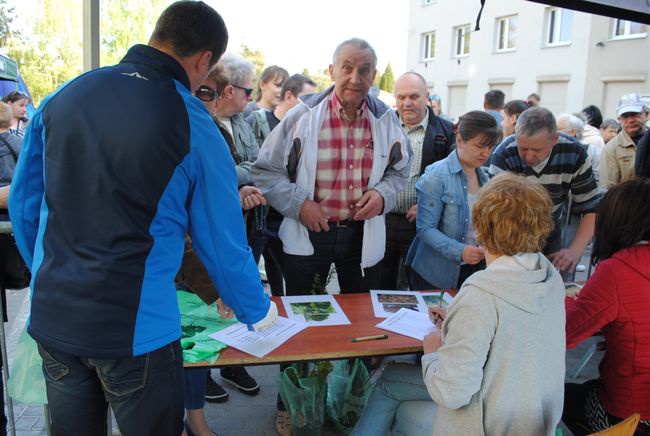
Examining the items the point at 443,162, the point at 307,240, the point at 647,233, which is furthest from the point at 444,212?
the point at 647,233

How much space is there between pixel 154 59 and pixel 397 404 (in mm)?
1584

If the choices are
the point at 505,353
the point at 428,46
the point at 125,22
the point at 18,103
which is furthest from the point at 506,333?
the point at 428,46

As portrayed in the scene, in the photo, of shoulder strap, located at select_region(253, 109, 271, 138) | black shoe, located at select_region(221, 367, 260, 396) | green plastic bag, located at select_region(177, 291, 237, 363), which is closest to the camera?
green plastic bag, located at select_region(177, 291, 237, 363)

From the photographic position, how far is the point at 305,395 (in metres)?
2.35

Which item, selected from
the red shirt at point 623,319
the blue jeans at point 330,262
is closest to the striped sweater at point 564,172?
the blue jeans at point 330,262

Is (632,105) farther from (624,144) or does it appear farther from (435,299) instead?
(435,299)

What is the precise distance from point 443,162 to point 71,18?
5463 mm

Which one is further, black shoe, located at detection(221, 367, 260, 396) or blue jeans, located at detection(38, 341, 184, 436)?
black shoe, located at detection(221, 367, 260, 396)

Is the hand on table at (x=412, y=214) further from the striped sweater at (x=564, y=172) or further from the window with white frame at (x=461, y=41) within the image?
the window with white frame at (x=461, y=41)

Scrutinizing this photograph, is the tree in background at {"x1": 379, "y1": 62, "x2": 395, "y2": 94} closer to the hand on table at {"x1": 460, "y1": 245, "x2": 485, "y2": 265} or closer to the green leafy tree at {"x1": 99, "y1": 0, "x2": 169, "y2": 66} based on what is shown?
the green leafy tree at {"x1": 99, "y1": 0, "x2": 169, "y2": 66}

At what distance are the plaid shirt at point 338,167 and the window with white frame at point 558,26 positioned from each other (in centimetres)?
1678

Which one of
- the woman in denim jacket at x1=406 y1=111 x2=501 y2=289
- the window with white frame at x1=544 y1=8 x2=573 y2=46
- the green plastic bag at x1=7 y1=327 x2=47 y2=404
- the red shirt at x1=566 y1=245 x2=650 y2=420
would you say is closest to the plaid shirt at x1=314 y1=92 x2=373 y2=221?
the woman in denim jacket at x1=406 y1=111 x2=501 y2=289

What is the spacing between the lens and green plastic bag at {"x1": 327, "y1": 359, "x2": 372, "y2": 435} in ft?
8.27

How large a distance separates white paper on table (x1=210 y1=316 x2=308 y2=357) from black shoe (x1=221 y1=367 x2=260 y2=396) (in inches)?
50.2
